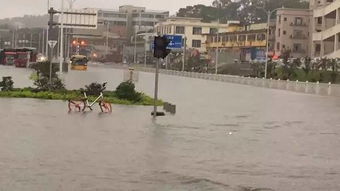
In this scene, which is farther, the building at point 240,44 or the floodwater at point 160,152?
the building at point 240,44

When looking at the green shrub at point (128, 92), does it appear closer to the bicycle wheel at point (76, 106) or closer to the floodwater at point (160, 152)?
the bicycle wheel at point (76, 106)

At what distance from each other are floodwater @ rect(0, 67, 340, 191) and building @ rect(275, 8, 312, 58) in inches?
3665

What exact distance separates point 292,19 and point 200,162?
108m

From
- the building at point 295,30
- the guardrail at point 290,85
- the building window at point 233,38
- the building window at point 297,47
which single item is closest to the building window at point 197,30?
the building window at point 233,38

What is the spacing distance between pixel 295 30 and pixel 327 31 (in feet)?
90.7

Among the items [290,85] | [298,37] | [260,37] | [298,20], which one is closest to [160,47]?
[290,85]

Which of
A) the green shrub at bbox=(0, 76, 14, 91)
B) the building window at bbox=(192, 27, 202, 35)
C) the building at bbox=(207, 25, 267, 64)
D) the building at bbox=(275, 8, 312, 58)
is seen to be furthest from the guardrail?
the building window at bbox=(192, 27, 202, 35)

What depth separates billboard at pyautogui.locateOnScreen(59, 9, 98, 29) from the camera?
74.8 metres

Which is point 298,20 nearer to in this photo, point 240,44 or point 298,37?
point 298,37

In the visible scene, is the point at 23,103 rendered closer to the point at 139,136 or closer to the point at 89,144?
the point at 139,136

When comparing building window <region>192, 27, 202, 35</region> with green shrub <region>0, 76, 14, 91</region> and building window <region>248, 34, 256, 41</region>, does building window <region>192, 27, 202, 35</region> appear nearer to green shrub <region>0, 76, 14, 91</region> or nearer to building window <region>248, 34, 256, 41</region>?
building window <region>248, 34, 256, 41</region>

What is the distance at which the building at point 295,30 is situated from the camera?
386 ft

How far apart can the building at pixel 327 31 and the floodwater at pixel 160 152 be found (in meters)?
64.7

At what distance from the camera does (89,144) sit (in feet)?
52.7
